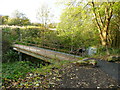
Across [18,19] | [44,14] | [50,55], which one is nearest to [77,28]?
[50,55]

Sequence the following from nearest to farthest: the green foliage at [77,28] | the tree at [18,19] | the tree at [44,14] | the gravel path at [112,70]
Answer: the gravel path at [112,70] → the green foliage at [77,28] → the tree at [44,14] → the tree at [18,19]

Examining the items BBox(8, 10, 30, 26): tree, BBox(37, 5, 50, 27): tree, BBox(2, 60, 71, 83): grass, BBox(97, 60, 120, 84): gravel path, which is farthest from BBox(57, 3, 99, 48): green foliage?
BBox(8, 10, 30, 26): tree

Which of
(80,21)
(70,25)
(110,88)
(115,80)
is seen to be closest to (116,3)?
(80,21)

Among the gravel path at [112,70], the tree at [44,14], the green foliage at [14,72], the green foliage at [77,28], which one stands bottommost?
the green foliage at [14,72]

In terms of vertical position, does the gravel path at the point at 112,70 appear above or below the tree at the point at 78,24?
below

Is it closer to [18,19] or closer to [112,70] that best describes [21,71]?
[112,70]

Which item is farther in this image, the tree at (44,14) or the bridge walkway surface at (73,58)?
the tree at (44,14)

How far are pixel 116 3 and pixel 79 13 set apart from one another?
5.59 ft

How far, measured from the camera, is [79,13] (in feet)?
17.5

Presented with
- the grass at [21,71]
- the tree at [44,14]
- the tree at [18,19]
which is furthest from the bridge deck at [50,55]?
the tree at [18,19]

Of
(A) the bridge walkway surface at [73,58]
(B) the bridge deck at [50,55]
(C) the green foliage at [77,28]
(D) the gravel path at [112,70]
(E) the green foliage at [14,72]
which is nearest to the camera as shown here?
(D) the gravel path at [112,70]

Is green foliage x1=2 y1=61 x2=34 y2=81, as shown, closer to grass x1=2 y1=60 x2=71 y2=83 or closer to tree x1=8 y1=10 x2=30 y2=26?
grass x1=2 y1=60 x2=71 y2=83

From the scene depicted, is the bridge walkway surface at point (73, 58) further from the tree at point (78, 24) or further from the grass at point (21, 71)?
the tree at point (78, 24)

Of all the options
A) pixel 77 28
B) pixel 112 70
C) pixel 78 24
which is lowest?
pixel 112 70
